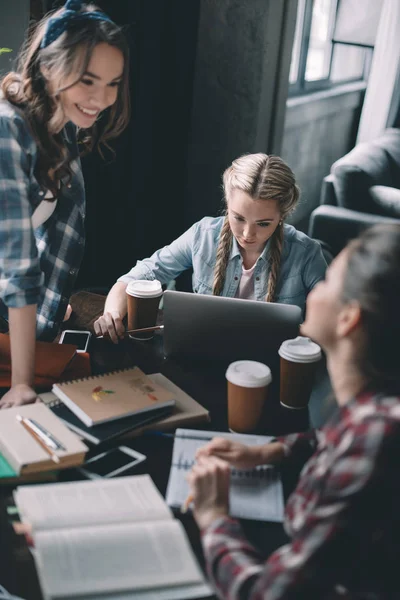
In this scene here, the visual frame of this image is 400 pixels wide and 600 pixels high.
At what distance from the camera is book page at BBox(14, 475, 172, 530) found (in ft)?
3.33

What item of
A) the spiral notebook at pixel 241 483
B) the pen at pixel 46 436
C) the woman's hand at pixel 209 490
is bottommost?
the spiral notebook at pixel 241 483

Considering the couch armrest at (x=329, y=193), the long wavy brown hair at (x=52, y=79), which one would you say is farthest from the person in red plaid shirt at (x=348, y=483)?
the couch armrest at (x=329, y=193)

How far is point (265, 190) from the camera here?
187 cm

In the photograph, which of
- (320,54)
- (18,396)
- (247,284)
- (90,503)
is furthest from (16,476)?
(320,54)

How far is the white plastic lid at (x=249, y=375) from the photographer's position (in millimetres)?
1278

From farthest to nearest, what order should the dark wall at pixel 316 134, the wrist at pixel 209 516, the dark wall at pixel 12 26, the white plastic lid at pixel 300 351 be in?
the dark wall at pixel 316 134
the dark wall at pixel 12 26
the white plastic lid at pixel 300 351
the wrist at pixel 209 516

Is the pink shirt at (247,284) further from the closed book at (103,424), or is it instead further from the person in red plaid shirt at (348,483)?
the person in red plaid shirt at (348,483)

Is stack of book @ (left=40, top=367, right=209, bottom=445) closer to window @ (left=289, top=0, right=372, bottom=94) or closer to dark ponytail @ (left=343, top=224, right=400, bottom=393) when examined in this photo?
dark ponytail @ (left=343, top=224, right=400, bottom=393)

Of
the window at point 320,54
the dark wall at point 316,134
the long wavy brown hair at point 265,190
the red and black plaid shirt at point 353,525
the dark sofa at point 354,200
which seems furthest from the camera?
the window at point 320,54

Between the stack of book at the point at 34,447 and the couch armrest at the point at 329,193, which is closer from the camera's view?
the stack of book at the point at 34,447

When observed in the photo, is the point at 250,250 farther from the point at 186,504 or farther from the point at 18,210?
the point at 186,504

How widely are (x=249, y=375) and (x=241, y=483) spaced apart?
22 centimetres

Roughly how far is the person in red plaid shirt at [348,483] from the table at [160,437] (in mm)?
73

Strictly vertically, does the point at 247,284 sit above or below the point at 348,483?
below
